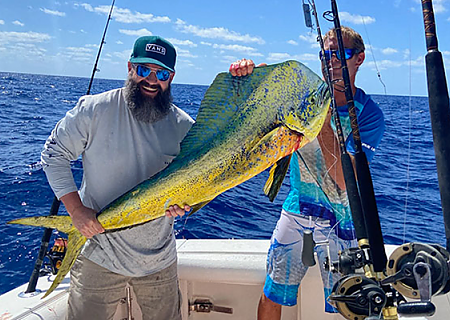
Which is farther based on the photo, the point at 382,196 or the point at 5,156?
the point at 5,156

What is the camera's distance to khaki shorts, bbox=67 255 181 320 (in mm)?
2092

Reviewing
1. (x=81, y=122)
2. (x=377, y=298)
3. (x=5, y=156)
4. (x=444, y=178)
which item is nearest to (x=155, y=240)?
(x=81, y=122)

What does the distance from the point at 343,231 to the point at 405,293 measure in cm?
94

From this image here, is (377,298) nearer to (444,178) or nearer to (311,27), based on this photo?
(444,178)

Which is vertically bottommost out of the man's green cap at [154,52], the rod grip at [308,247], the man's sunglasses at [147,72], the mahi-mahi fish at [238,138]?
the rod grip at [308,247]

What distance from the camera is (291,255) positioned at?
2281 millimetres

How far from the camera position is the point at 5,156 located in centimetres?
935

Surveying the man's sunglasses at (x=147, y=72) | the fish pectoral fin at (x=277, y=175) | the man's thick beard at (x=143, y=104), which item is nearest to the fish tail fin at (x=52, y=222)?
the man's thick beard at (x=143, y=104)

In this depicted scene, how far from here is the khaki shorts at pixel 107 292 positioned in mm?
2092

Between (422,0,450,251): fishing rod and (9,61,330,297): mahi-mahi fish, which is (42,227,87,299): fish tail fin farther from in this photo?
(422,0,450,251): fishing rod

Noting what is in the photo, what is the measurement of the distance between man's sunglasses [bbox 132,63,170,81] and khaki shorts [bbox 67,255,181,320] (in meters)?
0.98

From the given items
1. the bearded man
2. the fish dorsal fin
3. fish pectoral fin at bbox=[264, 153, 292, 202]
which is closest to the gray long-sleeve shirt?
the bearded man

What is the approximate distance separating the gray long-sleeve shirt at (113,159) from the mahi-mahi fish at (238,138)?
0.75 feet

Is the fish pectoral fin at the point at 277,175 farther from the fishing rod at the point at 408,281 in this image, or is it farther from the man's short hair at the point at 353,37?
the man's short hair at the point at 353,37
